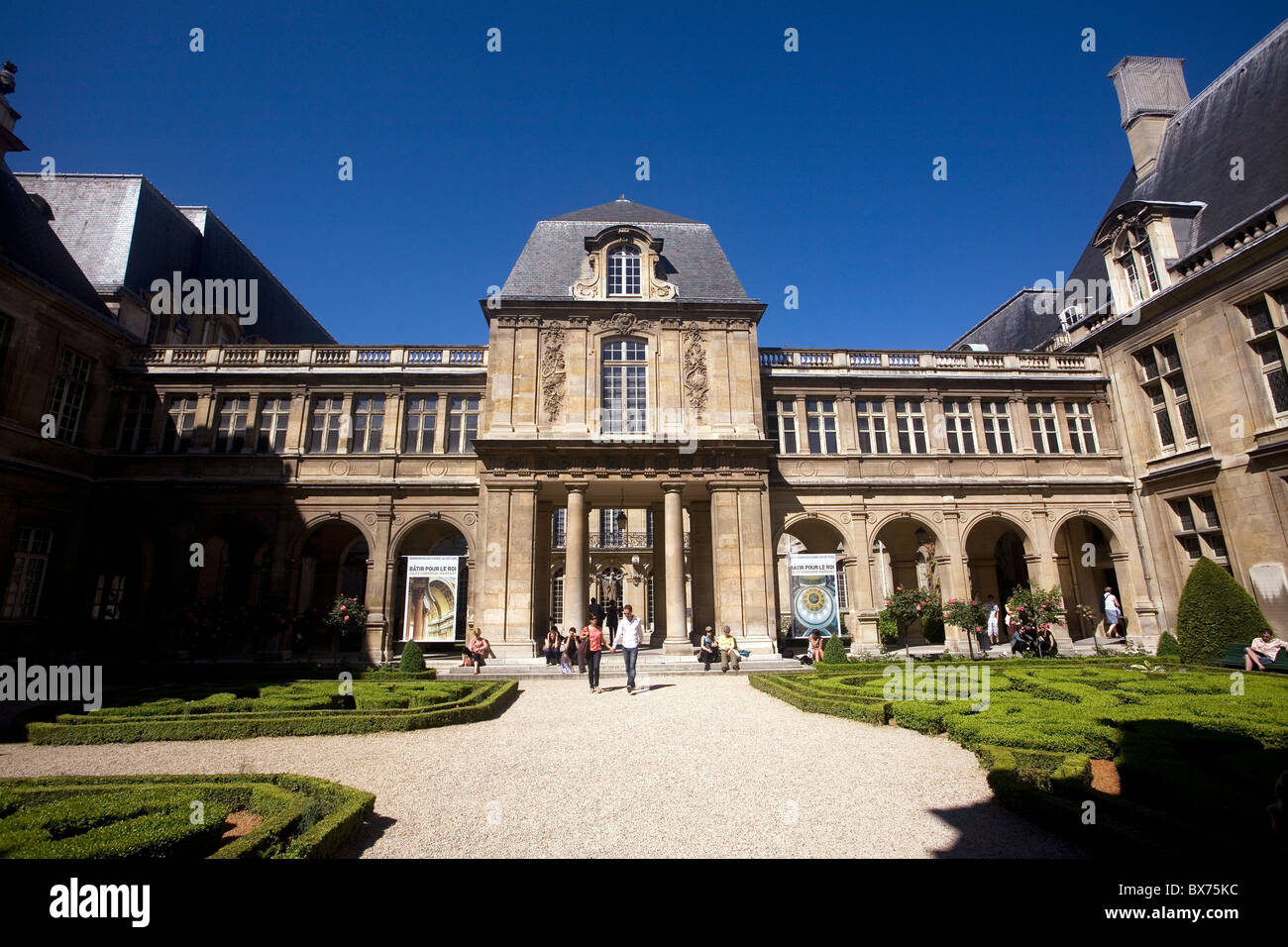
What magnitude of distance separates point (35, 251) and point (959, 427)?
35.2 meters

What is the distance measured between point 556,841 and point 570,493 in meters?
16.7

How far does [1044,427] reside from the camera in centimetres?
2623

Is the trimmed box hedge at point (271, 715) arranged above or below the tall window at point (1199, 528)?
below

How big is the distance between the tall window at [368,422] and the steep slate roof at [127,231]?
10.9 meters

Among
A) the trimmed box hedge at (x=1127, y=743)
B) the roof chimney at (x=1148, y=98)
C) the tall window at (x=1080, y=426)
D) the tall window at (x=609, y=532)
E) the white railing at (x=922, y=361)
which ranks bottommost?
the trimmed box hedge at (x=1127, y=743)

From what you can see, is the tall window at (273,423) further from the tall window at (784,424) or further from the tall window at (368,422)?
Answer: the tall window at (784,424)

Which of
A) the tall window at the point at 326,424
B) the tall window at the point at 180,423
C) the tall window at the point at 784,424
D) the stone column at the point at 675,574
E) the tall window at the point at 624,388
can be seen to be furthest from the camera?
the tall window at the point at 784,424

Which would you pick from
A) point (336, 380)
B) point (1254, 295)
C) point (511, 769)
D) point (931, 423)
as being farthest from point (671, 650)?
point (1254, 295)

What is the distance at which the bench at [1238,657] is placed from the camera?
Answer: 47.3 feet

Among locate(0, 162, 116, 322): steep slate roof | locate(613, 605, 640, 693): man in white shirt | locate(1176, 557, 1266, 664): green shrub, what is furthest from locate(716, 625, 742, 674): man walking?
locate(0, 162, 116, 322): steep slate roof

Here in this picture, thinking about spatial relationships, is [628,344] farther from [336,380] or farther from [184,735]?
[184,735]

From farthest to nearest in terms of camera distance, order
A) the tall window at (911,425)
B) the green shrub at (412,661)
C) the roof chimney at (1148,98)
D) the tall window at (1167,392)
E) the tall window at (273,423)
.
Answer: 1. the roof chimney at (1148,98)
2. the tall window at (911,425)
3. the tall window at (273,423)
4. the tall window at (1167,392)
5. the green shrub at (412,661)

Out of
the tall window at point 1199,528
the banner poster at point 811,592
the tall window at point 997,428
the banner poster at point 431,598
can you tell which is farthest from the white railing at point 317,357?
the tall window at point 1199,528

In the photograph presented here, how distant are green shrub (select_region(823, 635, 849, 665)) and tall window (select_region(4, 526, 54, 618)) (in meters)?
25.1
